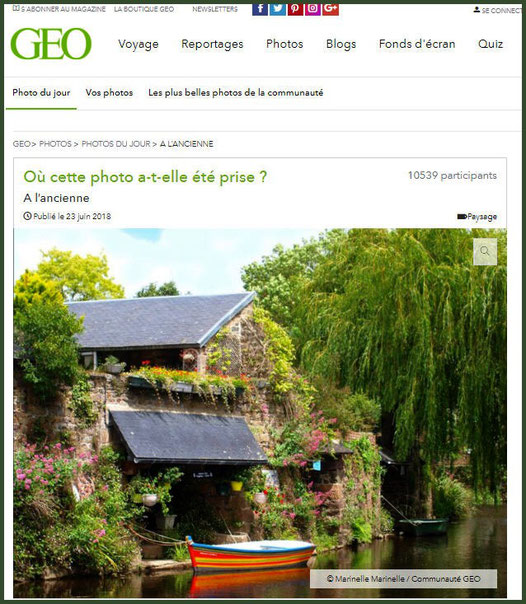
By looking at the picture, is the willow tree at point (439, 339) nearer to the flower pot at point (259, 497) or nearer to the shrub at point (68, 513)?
the flower pot at point (259, 497)

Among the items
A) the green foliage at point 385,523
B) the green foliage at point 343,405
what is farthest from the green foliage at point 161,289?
the green foliage at point 385,523

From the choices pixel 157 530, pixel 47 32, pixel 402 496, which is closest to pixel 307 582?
pixel 157 530

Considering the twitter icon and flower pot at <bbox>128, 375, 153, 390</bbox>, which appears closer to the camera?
the twitter icon

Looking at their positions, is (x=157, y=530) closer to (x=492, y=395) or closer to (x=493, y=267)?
(x=492, y=395)

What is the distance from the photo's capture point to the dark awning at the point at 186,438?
16.0 meters

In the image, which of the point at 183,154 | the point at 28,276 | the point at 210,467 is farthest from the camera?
the point at 28,276

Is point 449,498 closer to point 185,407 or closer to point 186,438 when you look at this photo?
point 185,407

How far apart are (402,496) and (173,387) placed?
13080 mm

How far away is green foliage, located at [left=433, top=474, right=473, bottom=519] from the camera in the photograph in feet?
97.1

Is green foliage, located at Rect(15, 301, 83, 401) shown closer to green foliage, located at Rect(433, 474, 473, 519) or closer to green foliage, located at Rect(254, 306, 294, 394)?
green foliage, located at Rect(254, 306, 294, 394)

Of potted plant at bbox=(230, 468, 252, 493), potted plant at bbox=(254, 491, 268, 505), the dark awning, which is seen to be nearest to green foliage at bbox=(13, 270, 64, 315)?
the dark awning

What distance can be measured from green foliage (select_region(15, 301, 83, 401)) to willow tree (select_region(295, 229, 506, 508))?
18.7 ft

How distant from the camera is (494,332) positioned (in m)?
15.0

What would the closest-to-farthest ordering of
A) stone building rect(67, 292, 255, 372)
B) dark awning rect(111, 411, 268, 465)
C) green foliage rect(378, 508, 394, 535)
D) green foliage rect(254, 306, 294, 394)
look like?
dark awning rect(111, 411, 268, 465) → stone building rect(67, 292, 255, 372) → green foliage rect(254, 306, 294, 394) → green foliage rect(378, 508, 394, 535)
